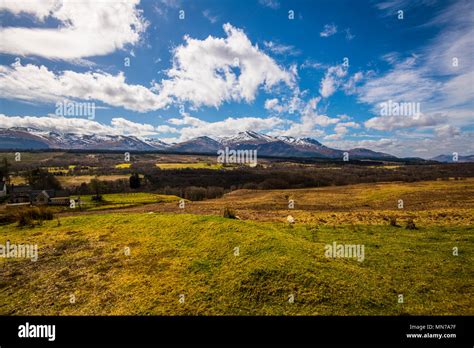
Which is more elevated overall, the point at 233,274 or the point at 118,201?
the point at 233,274

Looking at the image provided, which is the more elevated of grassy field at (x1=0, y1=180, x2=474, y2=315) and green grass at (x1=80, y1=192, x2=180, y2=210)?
grassy field at (x1=0, y1=180, x2=474, y2=315)

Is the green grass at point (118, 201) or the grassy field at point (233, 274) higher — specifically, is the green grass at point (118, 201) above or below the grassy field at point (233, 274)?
below

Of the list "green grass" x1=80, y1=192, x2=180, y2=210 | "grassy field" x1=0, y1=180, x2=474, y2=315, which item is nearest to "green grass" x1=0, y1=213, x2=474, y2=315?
"grassy field" x1=0, y1=180, x2=474, y2=315

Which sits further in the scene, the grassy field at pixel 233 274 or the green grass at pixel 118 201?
the green grass at pixel 118 201

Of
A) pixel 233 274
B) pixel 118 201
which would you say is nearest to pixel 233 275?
pixel 233 274

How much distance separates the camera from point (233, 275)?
10508 millimetres

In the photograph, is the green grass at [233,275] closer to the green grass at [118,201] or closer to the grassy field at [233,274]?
the grassy field at [233,274]

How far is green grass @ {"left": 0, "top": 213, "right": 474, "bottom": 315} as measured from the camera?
8.80 metres

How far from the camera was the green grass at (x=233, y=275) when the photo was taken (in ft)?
28.9

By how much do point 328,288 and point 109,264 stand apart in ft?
35.2

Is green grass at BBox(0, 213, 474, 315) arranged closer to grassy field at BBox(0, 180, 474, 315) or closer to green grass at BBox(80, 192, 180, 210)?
grassy field at BBox(0, 180, 474, 315)

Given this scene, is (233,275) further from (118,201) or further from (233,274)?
(118,201)

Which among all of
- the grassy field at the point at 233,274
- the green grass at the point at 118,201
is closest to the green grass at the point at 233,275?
the grassy field at the point at 233,274
